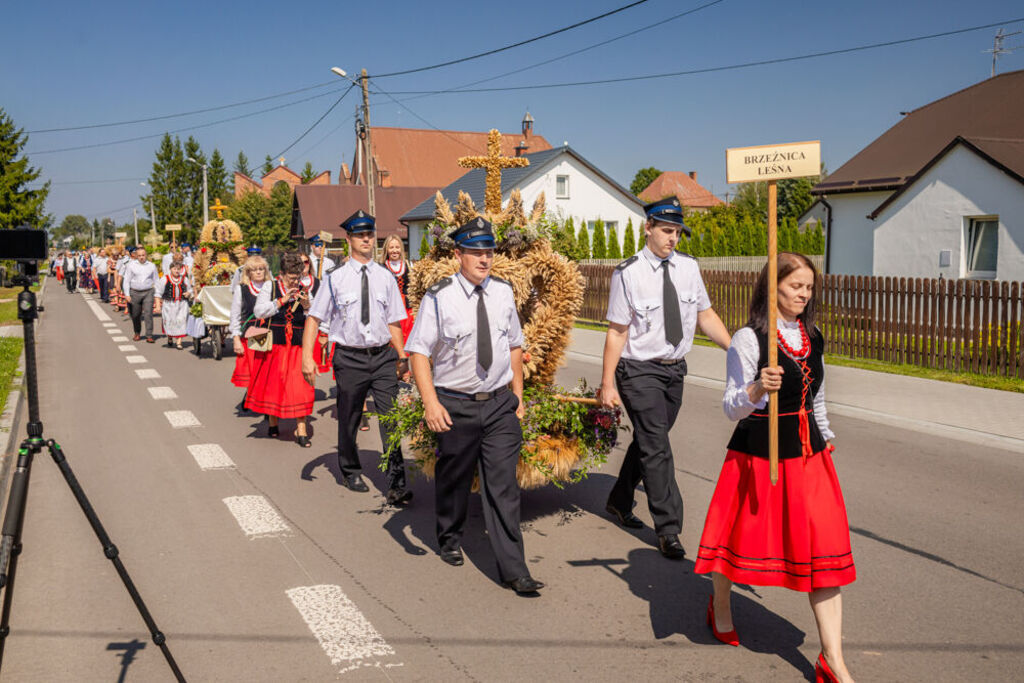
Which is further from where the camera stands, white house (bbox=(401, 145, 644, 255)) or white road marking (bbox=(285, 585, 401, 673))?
white house (bbox=(401, 145, 644, 255))

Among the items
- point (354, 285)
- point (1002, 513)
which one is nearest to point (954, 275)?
point (1002, 513)

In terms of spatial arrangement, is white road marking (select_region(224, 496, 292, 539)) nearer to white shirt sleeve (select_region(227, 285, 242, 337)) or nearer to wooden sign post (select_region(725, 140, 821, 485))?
white shirt sleeve (select_region(227, 285, 242, 337))

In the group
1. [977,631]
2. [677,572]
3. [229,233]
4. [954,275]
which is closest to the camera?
[977,631]

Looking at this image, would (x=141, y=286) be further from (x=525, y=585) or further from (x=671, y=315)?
(x=525, y=585)

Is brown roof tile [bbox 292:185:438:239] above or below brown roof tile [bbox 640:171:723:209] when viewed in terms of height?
below

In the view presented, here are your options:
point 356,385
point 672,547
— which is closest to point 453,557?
point 672,547

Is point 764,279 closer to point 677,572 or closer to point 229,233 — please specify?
point 677,572

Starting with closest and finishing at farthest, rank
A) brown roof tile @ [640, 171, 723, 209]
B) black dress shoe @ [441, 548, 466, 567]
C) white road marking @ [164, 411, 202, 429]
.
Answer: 1. black dress shoe @ [441, 548, 466, 567]
2. white road marking @ [164, 411, 202, 429]
3. brown roof tile @ [640, 171, 723, 209]

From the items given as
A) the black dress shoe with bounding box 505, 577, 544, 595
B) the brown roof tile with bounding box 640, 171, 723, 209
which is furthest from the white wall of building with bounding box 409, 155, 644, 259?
the brown roof tile with bounding box 640, 171, 723, 209

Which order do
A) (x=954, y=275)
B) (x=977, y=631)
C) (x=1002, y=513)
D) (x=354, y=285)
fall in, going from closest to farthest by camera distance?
(x=977, y=631)
(x=1002, y=513)
(x=354, y=285)
(x=954, y=275)

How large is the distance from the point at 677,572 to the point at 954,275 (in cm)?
1597

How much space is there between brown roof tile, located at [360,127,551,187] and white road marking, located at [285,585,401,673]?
7479 cm

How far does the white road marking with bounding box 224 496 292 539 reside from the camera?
19.2 feet

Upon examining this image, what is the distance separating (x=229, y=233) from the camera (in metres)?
16.5
